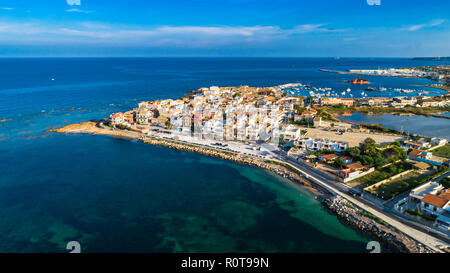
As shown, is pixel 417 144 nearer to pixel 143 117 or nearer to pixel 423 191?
pixel 423 191

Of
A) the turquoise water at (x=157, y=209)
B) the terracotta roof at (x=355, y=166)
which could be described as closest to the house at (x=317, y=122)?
the terracotta roof at (x=355, y=166)

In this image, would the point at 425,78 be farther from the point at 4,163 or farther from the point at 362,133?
the point at 4,163

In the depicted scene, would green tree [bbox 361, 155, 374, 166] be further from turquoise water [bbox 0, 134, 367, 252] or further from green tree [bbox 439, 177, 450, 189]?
turquoise water [bbox 0, 134, 367, 252]

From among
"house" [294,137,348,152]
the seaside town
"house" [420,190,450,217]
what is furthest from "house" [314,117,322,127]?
"house" [420,190,450,217]

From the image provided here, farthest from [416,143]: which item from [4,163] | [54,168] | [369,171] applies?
[4,163]

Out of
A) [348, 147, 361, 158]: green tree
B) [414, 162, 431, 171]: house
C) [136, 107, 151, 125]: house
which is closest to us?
[414, 162, 431, 171]: house
